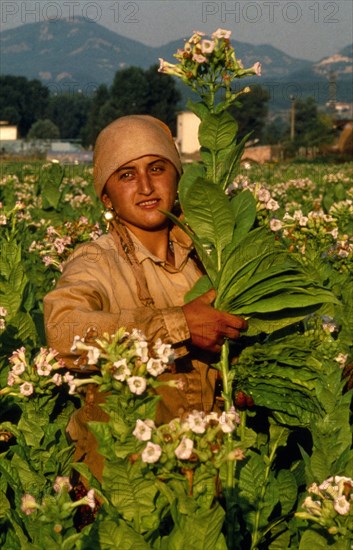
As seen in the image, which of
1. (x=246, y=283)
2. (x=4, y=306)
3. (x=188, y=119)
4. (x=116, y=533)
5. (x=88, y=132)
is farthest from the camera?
(x=88, y=132)

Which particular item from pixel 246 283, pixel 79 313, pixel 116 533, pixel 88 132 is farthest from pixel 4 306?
pixel 88 132

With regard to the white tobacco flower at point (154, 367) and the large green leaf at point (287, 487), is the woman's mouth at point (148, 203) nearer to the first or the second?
the large green leaf at point (287, 487)

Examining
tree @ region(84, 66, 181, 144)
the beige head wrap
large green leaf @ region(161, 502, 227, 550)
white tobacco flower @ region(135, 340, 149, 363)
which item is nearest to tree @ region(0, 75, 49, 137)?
tree @ region(84, 66, 181, 144)

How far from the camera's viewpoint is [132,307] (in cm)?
300

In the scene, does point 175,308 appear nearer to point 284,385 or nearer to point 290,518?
point 284,385

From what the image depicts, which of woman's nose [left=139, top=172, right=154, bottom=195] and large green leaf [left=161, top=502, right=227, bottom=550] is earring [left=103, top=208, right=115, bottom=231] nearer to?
woman's nose [left=139, top=172, right=154, bottom=195]

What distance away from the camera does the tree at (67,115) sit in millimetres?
132125

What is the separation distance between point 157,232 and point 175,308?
0.62m

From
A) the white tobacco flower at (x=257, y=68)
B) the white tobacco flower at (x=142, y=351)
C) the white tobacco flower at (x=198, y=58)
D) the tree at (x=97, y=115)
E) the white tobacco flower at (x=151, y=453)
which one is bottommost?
the tree at (x=97, y=115)

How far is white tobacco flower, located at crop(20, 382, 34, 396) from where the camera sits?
2.67m

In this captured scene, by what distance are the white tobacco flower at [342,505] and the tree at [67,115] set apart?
131 m

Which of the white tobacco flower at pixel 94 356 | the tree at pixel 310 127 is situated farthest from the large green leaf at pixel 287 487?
the tree at pixel 310 127

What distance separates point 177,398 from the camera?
3055 mm

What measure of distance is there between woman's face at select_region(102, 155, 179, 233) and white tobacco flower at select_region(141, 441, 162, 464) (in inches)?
55.3
